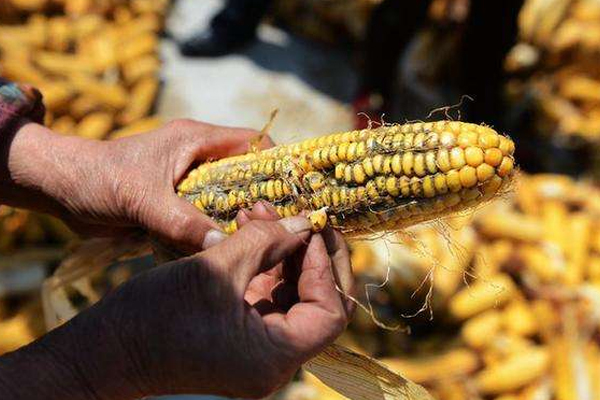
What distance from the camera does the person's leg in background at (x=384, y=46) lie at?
5.03 metres

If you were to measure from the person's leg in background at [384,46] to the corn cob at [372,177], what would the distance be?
3146mm

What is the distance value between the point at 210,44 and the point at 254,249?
15.4 feet

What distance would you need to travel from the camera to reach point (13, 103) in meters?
2.18

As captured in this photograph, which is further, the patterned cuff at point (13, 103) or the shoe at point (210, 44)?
the shoe at point (210, 44)

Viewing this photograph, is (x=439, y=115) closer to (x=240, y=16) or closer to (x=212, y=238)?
(x=240, y=16)

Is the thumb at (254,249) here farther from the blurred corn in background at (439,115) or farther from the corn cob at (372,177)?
the blurred corn in background at (439,115)

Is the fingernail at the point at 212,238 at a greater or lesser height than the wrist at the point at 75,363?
lesser

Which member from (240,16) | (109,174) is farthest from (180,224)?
(240,16)

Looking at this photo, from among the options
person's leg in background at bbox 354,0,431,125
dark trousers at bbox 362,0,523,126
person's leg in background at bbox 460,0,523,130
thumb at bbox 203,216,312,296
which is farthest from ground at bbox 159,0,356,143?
thumb at bbox 203,216,312,296

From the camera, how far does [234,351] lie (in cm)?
150

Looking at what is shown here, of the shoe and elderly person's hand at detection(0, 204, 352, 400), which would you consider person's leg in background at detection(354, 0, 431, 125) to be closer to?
the shoe

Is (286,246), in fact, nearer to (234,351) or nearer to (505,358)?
(234,351)

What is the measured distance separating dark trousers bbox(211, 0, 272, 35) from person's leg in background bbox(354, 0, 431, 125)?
1.21 metres

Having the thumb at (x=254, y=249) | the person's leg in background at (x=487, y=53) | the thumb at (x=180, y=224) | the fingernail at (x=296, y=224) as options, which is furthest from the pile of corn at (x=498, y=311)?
the thumb at (x=254, y=249)
